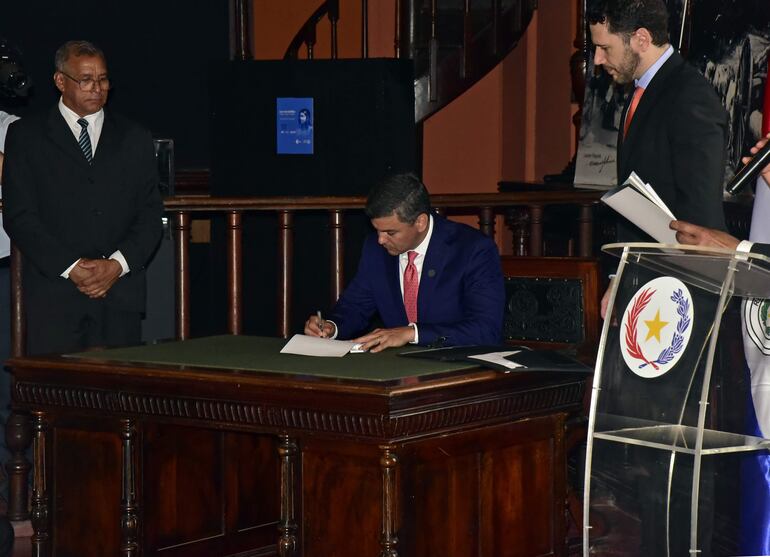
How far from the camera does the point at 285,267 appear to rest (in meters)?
5.31

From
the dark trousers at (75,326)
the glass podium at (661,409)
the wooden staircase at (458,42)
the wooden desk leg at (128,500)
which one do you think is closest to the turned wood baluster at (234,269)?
the dark trousers at (75,326)

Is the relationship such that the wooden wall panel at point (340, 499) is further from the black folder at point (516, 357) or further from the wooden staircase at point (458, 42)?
the wooden staircase at point (458, 42)

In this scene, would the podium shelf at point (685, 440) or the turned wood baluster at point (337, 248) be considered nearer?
the podium shelf at point (685, 440)

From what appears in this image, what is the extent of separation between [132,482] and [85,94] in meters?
1.54

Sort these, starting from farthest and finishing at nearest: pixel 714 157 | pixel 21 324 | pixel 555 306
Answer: pixel 21 324 < pixel 555 306 < pixel 714 157

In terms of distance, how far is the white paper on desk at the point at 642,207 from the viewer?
305 centimetres

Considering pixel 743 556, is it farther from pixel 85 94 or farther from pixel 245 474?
pixel 85 94

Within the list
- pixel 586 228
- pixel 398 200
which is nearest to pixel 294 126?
pixel 586 228

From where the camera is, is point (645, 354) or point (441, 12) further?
point (441, 12)

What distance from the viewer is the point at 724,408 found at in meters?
2.88

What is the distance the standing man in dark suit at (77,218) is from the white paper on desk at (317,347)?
1.02m

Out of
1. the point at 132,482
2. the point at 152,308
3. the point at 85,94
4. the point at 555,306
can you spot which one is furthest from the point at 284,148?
the point at 132,482

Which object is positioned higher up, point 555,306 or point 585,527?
point 555,306

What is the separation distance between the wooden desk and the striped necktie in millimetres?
956
